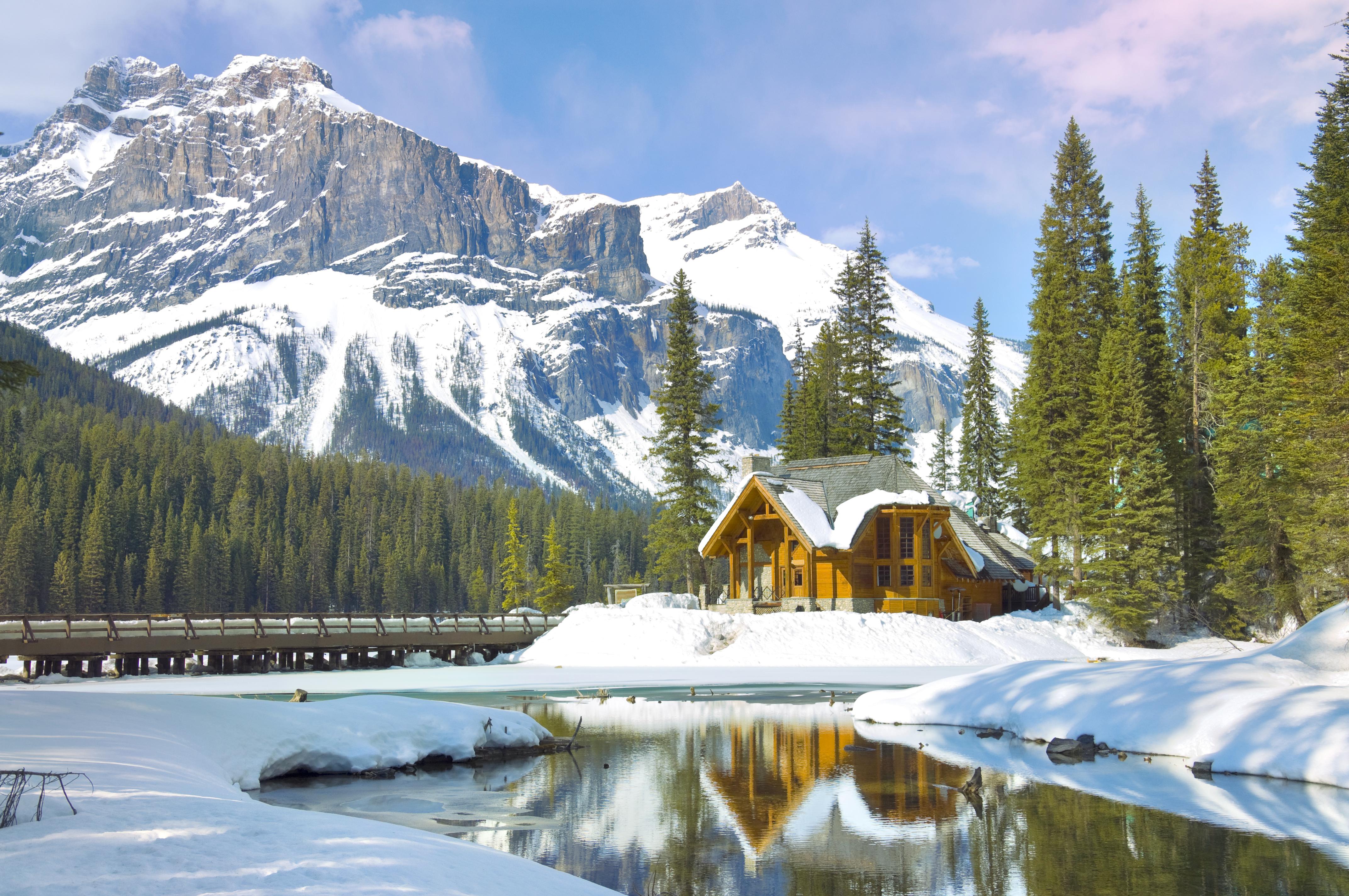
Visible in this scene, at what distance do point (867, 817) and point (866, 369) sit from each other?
43073 millimetres

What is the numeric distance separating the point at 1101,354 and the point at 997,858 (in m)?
35.1

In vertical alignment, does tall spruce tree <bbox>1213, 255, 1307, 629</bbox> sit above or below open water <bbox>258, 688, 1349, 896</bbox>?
above

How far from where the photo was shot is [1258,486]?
3453 cm

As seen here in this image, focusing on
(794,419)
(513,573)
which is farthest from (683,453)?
(513,573)

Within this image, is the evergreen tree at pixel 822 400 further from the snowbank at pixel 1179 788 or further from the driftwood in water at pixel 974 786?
the driftwood in water at pixel 974 786

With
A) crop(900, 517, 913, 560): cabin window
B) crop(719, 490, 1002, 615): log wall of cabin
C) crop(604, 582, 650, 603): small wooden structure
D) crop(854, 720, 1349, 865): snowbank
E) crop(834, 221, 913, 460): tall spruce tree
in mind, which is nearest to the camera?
crop(854, 720, 1349, 865): snowbank

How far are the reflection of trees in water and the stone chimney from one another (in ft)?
88.3

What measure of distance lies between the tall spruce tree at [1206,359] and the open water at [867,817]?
28.5 metres

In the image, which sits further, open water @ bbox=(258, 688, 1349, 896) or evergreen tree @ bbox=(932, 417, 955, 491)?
evergreen tree @ bbox=(932, 417, 955, 491)

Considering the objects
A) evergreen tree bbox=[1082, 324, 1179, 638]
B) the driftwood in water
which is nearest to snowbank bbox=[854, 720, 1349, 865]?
the driftwood in water

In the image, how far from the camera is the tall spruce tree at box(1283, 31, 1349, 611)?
27.4 meters

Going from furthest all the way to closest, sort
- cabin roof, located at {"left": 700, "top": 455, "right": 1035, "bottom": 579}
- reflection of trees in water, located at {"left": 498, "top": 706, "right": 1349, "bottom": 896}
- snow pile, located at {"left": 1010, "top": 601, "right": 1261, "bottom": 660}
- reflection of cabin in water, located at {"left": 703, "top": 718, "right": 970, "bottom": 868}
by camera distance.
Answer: cabin roof, located at {"left": 700, "top": 455, "right": 1035, "bottom": 579} → snow pile, located at {"left": 1010, "top": 601, "right": 1261, "bottom": 660} → reflection of cabin in water, located at {"left": 703, "top": 718, "right": 970, "bottom": 868} → reflection of trees in water, located at {"left": 498, "top": 706, "right": 1349, "bottom": 896}

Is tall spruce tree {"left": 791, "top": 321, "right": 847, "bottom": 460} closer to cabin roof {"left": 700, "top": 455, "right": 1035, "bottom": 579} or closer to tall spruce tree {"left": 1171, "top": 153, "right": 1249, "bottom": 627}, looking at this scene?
cabin roof {"left": 700, "top": 455, "right": 1035, "bottom": 579}

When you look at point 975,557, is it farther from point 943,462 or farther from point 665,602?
point 943,462
